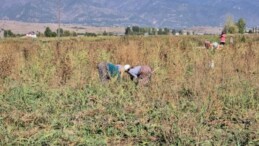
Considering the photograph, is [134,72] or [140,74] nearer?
[140,74]

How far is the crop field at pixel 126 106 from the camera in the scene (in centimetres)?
546

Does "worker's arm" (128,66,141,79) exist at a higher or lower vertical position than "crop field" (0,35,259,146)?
higher

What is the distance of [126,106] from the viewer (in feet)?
21.8

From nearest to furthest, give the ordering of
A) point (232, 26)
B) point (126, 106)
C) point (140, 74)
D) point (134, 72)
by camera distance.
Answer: point (126, 106), point (140, 74), point (134, 72), point (232, 26)

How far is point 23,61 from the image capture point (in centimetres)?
1177

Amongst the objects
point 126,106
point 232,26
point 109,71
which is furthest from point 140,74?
point 232,26

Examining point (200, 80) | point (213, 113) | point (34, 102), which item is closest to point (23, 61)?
point (34, 102)

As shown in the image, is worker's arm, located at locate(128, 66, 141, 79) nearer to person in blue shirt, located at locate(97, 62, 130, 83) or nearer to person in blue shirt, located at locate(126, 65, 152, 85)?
person in blue shirt, located at locate(126, 65, 152, 85)

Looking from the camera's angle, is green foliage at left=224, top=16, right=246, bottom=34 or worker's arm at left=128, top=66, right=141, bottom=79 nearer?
worker's arm at left=128, top=66, right=141, bottom=79

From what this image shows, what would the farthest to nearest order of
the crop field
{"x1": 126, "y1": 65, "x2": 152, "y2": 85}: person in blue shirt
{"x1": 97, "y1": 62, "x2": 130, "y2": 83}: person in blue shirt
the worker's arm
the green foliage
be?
the green foliage < the worker's arm < {"x1": 97, "y1": 62, "x2": 130, "y2": 83}: person in blue shirt < {"x1": 126, "y1": 65, "x2": 152, "y2": 85}: person in blue shirt < the crop field

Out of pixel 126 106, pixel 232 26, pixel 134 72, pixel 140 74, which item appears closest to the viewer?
pixel 126 106

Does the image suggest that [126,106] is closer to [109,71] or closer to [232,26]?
[109,71]

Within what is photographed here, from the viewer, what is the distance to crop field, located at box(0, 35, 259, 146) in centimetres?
546

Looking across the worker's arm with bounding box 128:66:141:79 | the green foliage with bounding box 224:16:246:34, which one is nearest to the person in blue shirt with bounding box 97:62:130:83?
the worker's arm with bounding box 128:66:141:79
